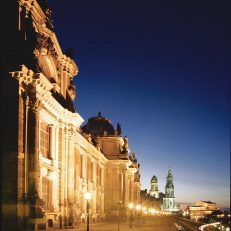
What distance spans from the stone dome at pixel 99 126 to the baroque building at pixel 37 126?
87.0 feet

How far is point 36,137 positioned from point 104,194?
1926 inches

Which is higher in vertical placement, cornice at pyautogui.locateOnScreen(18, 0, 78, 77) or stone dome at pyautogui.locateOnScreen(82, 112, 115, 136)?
cornice at pyautogui.locateOnScreen(18, 0, 78, 77)

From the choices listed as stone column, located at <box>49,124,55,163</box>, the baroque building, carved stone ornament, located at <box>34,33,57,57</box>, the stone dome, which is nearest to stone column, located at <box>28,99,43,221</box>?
the baroque building

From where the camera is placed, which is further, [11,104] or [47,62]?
[47,62]

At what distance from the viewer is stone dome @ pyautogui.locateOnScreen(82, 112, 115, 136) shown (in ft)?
287

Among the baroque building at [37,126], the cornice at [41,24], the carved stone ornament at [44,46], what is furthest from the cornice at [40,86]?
the cornice at [41,24]

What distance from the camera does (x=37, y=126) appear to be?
33000 mm

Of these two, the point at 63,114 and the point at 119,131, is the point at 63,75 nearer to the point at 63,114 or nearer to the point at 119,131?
the point at 63,114

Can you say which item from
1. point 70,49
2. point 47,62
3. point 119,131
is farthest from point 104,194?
point 47,62

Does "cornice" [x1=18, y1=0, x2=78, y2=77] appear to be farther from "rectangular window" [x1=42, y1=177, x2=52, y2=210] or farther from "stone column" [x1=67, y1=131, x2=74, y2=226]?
"rectangular window" [x1=42, y1=177, x2=52, y2=210]

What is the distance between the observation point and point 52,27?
4062 cm

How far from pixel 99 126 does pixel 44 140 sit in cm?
4926

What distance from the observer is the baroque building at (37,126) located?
31.0 metres

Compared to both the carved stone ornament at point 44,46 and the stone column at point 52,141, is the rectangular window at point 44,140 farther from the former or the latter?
the carved stone ornament at point 44,46
